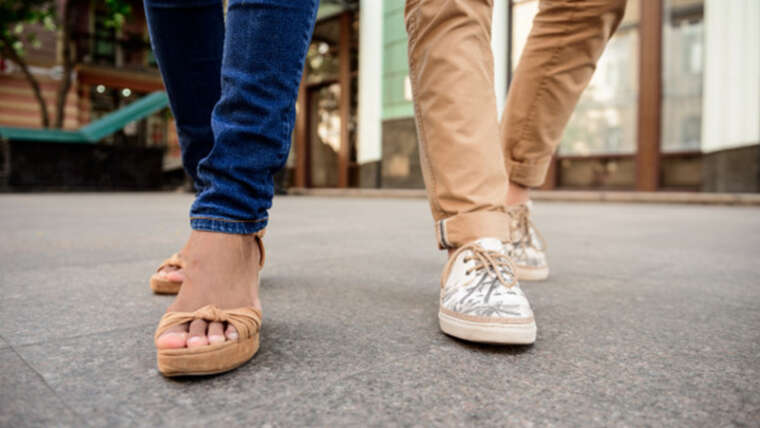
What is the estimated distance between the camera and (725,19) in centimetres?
616

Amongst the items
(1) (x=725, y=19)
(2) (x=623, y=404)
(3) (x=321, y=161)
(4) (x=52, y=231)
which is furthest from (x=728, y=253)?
(3) (x=321, y=161)

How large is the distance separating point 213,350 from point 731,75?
728cm

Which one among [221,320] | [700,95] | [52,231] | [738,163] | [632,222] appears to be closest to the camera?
[221,320]

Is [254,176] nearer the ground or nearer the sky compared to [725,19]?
nearer the ground

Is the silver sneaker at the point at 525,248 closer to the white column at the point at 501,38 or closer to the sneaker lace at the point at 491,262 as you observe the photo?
the sneaker lace at the point at 491,262

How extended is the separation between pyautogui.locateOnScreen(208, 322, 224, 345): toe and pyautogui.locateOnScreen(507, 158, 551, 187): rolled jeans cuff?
0.96m

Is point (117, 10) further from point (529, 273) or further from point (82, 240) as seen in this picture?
point (529, 273)

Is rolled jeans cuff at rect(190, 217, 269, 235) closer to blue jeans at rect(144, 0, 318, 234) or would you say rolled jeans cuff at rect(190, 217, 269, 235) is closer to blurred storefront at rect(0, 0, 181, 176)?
blue jeans at rect(144, 0, 318, 234)

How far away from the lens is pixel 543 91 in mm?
1340

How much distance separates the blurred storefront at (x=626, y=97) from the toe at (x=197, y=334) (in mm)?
6961

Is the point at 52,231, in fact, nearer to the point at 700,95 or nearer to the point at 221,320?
the point at 221,320

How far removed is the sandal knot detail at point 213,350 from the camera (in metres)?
0.64

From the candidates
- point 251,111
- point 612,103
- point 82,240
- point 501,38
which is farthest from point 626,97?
point 251,111

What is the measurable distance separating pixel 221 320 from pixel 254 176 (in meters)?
0.22
